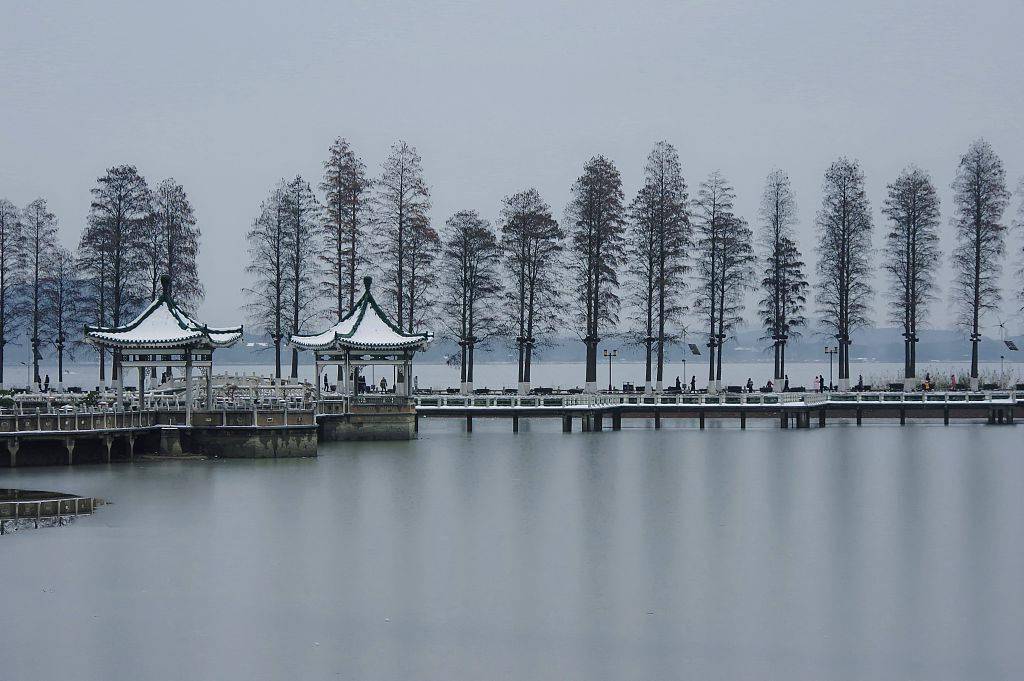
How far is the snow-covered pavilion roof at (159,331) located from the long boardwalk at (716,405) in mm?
15844

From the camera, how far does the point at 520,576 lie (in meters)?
25.0

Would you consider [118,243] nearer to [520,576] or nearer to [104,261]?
[104,261]

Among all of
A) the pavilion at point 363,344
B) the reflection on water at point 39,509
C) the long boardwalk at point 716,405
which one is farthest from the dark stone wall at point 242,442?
the long boardwalk at point 716,405

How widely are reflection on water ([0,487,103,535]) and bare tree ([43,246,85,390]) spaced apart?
39001 mm

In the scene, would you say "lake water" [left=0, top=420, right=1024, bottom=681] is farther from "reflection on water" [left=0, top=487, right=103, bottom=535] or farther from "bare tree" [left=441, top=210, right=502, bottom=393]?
"bare tree" [left=441, top=210, right=502, bottom=393]

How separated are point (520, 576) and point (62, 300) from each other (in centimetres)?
5529

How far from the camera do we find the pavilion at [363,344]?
189 ft

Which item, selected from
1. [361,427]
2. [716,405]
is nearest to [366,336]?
[361,427]

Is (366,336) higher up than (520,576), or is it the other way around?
(366,336)

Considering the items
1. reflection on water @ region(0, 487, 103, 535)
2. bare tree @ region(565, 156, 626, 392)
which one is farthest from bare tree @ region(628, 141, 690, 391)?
reflection on water @ region(0, 487, 103, 535)

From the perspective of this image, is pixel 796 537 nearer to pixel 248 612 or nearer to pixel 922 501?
pixel 922 501

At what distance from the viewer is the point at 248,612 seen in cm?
2209

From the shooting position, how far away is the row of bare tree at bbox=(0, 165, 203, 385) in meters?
69.0

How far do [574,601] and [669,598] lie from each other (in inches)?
66.8
